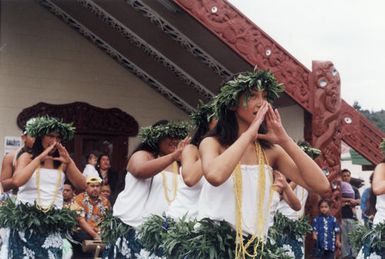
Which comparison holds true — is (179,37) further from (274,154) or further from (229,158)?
(229,158)

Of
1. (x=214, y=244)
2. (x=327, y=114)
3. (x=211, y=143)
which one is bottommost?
(x=214, y=244)

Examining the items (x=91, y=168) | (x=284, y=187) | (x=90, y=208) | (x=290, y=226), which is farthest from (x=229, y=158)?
(x=91, y=168)

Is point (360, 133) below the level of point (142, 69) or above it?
below

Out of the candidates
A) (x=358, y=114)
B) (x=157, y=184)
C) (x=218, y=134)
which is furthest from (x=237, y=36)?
(x=218, y=134)

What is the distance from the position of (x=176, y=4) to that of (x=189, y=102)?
11.9 ft

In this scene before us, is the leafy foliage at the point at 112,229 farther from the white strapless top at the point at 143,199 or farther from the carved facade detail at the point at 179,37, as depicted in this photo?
the carved facade detail at the point at 179,37

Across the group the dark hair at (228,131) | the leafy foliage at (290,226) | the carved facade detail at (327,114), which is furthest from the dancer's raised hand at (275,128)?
A: the carved facade detail at (327,114)

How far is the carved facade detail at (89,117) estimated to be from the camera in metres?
10.5

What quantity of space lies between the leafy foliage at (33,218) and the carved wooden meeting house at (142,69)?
3.49 metres

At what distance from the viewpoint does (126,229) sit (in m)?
5.28

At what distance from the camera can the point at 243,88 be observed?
3.21 meters

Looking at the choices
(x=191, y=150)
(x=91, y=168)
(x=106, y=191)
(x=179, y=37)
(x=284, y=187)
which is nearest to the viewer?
(x=191, y=150)

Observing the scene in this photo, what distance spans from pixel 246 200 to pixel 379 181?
7.60 feet

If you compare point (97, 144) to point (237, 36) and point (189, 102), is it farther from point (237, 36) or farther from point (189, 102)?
point (237, 36)
